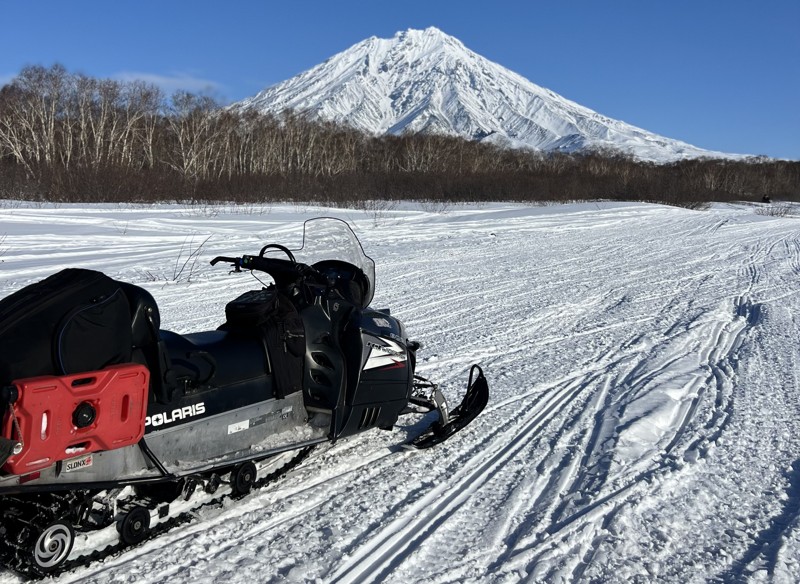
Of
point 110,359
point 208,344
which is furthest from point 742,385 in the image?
point 110,359

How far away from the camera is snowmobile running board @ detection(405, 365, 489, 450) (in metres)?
3.88

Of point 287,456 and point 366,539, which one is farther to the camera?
point 287,456

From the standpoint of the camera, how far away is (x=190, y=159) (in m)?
47.0

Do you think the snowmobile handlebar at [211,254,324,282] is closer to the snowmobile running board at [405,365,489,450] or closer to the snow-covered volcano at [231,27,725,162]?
the snowmobile running board at [405,365,489,450]

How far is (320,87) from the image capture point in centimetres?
17275

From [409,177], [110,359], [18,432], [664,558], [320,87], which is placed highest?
[320,87]

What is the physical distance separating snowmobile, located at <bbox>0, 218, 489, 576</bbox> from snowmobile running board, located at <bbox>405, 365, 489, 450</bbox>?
0.02 metres

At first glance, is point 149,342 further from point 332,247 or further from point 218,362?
point 332,247

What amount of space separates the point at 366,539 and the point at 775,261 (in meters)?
12.3

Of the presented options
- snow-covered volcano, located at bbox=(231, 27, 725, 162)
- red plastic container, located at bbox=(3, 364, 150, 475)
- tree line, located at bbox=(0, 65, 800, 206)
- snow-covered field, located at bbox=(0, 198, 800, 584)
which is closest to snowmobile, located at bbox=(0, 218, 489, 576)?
red plastic container, located at bbox=(3, 364, 150, 475)

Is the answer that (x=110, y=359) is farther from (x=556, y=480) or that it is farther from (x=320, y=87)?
(x=320, y=87)

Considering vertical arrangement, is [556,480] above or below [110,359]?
below

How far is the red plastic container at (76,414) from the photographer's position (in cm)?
210

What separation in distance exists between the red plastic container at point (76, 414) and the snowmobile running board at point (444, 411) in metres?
1.80
